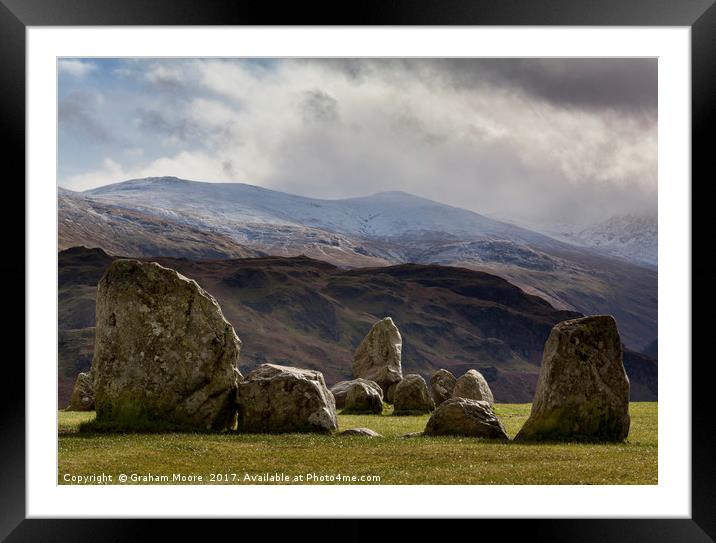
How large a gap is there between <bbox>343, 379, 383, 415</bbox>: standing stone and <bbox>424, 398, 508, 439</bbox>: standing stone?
39.0 ft

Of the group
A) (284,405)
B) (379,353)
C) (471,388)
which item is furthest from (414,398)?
(284,405)

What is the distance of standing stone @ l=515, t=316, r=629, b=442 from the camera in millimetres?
22672

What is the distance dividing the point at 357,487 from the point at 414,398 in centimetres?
2009

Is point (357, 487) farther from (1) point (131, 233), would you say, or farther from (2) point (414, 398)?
(1) point (131, 233)

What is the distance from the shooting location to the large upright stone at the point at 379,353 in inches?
1855

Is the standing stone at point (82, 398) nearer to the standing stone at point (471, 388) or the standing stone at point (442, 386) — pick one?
the standing stone at point (442, 386)

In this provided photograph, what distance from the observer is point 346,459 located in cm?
1941

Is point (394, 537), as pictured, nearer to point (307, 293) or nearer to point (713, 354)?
point (713, 354)

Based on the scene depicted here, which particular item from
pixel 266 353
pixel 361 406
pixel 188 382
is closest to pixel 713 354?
pixel 188 382

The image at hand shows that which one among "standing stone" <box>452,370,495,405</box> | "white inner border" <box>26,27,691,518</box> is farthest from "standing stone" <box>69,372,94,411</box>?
"white inner border" <box>26,27,691,518</box>

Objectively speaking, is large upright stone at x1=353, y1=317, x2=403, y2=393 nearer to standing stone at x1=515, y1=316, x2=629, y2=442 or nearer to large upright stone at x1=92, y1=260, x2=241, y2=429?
large upright stone at x1=92, y1=260, x2=241, y2=429

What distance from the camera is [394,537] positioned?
51.2 feet

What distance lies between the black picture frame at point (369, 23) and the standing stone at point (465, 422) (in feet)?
25.5

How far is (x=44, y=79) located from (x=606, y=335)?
1660 centimetres
